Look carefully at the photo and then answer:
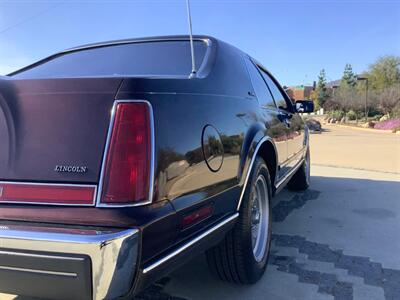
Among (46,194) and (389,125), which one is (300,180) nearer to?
(46,194)

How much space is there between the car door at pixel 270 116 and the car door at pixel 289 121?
0.19 meters

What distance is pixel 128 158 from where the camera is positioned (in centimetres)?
169

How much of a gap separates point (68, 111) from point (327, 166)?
8046 mm

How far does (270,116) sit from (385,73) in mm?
56400

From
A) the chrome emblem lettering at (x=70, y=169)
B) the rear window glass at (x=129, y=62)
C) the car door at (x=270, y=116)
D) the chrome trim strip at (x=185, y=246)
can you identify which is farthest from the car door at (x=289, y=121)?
the chrome emblem lettering at (x=70, y=169)

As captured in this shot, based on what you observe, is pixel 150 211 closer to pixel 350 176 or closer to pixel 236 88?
pixel 236 88

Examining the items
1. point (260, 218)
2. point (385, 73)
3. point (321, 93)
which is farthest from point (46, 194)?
point (321, 93)

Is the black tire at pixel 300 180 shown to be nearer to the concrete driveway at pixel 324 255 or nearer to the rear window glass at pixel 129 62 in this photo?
the concrete driveway at pixel 324 255

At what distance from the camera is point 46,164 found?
1717mm

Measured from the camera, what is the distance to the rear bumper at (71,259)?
1555 mm

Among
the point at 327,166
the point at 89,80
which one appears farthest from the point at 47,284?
the point at 327,166

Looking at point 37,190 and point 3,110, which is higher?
point 3,110

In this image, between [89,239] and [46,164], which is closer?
[89,239]

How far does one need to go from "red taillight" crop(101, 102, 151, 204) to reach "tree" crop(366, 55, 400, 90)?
56.3m
